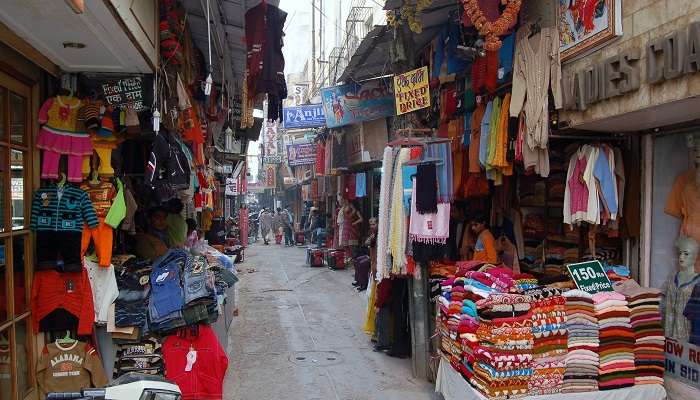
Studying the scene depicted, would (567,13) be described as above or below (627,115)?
above

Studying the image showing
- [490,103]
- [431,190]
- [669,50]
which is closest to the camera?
[669,50]

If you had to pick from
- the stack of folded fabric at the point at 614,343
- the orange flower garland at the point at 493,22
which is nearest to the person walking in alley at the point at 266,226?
the orange flower garland at the point at 493,22

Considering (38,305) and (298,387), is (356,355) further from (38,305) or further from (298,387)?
(38,305)

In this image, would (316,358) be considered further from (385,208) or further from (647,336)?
(647,336)

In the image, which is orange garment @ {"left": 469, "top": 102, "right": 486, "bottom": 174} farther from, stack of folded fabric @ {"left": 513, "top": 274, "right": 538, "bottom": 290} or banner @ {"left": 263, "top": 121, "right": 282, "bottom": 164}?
banner @ {"left": 263, "top": 121, "right": 282, "bottom": 164}

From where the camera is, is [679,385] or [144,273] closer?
[679,385]

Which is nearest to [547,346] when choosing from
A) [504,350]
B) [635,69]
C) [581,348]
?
[581,348]

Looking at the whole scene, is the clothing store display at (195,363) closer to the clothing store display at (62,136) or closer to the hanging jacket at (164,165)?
the hanging jacket at (164,165)

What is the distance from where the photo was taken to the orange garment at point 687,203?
15.5 ft

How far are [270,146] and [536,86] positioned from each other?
112 ft

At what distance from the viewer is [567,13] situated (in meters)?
5.13

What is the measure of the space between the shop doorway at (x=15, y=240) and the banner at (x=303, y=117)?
30.8 ft

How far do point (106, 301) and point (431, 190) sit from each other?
141 inches

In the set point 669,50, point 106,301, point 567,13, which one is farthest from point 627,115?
point 106,301
